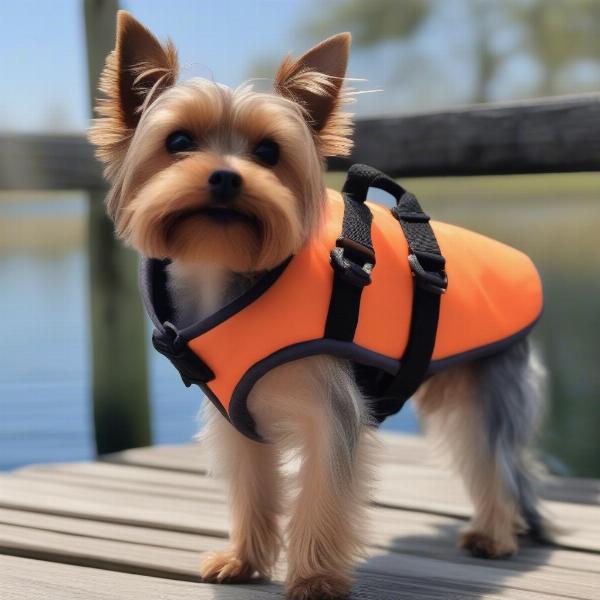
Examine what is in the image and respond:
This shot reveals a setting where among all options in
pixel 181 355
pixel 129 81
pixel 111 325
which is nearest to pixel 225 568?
pixel 181 355

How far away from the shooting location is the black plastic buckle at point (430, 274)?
2244 mm

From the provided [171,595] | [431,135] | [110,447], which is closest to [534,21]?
[431,135]

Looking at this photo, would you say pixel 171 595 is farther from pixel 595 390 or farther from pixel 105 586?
pixel 595 390

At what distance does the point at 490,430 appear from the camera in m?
2.54

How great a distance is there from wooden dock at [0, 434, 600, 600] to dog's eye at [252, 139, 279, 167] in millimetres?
831

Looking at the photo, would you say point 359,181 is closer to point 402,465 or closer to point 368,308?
point 368,308

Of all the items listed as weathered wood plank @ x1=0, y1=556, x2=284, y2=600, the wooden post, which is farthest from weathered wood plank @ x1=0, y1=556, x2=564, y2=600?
the wooden post

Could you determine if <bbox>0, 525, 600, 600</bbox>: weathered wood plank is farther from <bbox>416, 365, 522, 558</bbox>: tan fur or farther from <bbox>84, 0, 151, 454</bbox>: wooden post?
<bbox>84, 0, 151, 454</bbox>: wooden post

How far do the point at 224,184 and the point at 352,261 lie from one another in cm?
38

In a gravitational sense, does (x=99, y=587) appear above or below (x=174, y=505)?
above

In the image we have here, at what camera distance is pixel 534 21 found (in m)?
3.99

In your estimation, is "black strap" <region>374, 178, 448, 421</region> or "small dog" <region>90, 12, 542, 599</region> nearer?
"small dog" <region>90, 12, 542, 599</region>

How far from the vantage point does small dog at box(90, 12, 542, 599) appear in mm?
1895

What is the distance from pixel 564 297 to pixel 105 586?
2.37 metres
